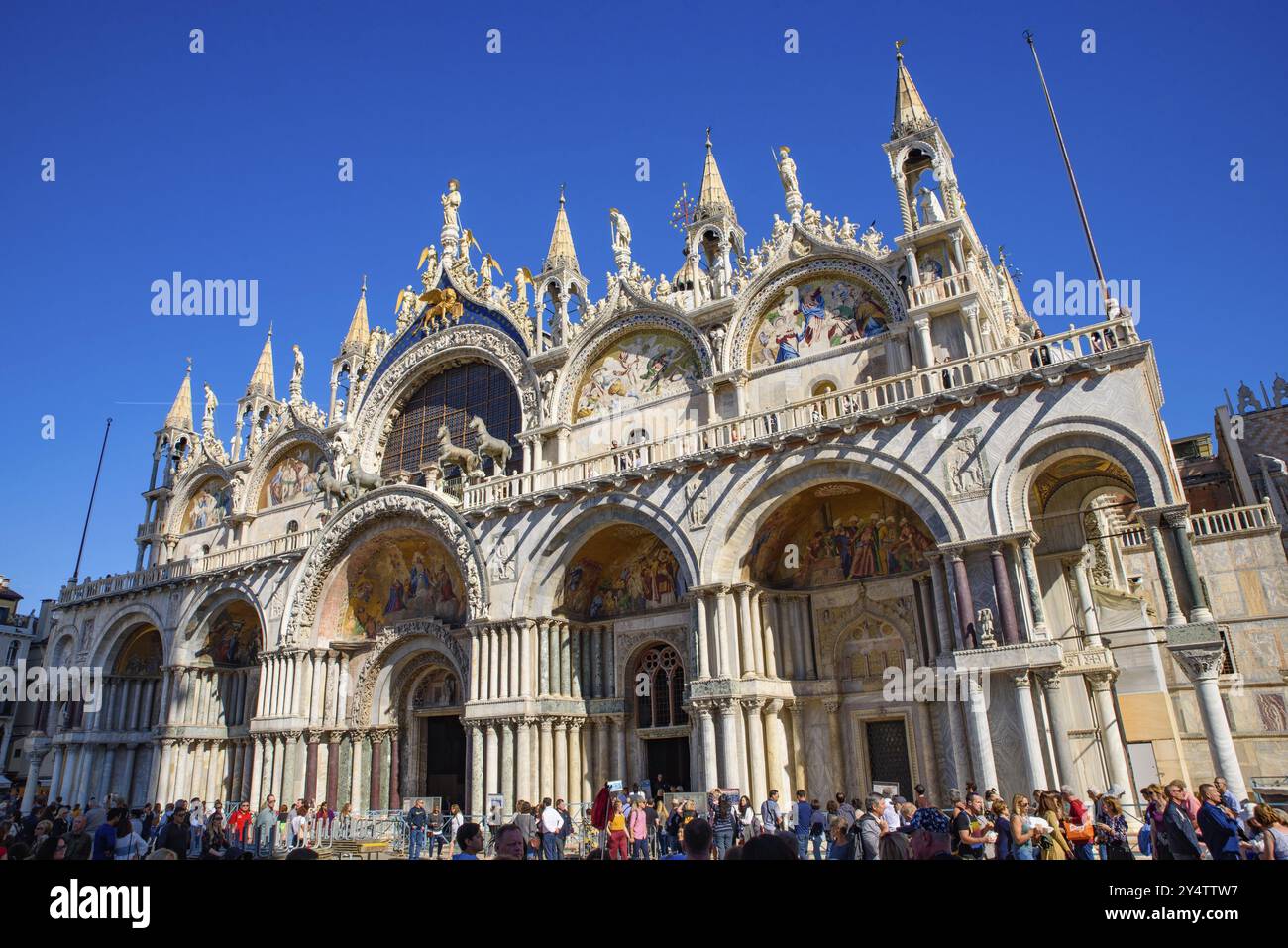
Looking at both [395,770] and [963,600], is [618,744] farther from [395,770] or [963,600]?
[963,600]

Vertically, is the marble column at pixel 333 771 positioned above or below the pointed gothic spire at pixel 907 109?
below

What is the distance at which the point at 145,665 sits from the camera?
99.7 feet

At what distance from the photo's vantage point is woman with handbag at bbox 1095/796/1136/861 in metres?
8.57

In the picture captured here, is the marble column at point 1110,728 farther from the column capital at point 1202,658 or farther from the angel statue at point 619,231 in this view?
the angel statue at point 619,231

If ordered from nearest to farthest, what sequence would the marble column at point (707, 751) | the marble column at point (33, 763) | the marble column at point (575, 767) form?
the marble column at point (707, 751) < the marble column at point (575, 767) < the marble column at point (33, 763)

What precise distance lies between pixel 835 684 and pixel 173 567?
22.4 metres

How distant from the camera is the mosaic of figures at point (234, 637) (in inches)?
1089

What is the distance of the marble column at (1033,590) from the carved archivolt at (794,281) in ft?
21.5

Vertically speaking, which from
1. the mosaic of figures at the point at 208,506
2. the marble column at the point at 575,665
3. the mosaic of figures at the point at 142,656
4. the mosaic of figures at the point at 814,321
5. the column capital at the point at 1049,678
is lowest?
the column capital at the point at 1049,678

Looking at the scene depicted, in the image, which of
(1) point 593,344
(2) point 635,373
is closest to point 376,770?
(2) point 635,373

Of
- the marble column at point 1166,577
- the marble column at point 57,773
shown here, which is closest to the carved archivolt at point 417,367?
the marble column at point 57,773
